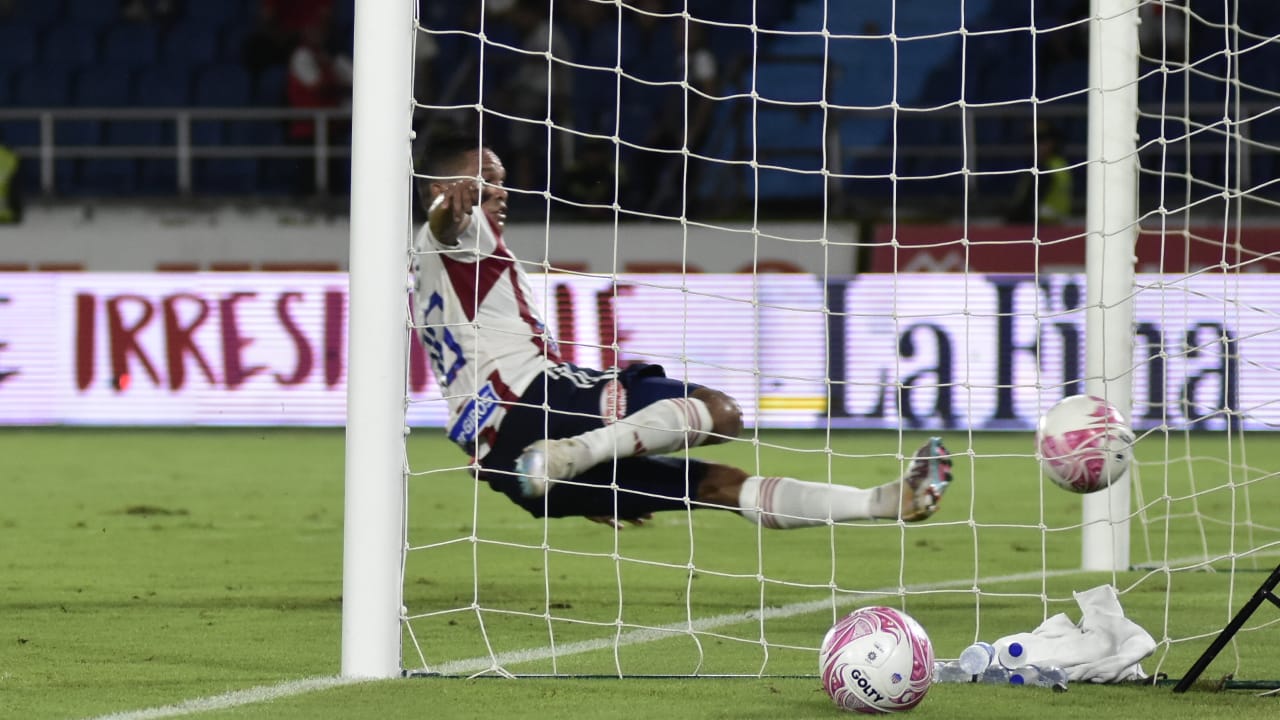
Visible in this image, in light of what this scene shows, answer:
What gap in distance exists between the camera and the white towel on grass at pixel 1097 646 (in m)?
4.51

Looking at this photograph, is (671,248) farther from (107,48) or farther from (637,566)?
(637,566)

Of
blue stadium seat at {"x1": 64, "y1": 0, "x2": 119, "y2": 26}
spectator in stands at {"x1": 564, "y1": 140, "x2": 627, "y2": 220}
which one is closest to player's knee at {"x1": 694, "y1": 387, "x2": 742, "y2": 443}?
spectator in stands at {"x1": 564, "y1": 140, "x2": 627, "y2": 220}

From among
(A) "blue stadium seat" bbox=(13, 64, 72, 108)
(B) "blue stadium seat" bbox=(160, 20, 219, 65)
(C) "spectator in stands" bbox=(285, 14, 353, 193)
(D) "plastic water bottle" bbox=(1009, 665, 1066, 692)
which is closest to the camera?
(D) "plastic water bottle" bbox=(1009, 665, 1066, 692)

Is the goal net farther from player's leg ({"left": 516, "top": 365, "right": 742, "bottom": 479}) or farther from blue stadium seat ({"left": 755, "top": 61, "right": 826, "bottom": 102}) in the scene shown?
player's leg ({"left": 516, "top": 365, "right": 742, "bottom": 479})

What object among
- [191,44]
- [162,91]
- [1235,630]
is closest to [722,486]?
[1235,630]

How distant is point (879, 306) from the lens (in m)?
14.0

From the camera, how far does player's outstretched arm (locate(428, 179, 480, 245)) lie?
5172 millimetres

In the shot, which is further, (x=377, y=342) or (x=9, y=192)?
(x=9, y=192)

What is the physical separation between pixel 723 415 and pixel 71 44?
46.6 feet

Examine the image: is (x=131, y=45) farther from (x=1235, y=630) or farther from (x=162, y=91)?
(x=1235, y=630)

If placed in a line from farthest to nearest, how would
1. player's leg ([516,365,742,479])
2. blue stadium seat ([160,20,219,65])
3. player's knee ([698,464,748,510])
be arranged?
blue stadium seat ([160,20,219,65])
player's knee ([698,464,748,510])
player's leg ([516,365,742,479])

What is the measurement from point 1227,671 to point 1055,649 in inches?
21.0

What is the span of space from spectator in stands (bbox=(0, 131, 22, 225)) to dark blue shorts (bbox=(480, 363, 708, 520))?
11606 millimetres

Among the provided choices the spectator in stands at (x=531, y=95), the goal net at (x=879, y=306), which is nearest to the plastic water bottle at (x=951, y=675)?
the goal net at (x=879, y=306)
